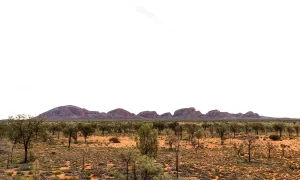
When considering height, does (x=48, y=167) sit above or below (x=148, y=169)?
below

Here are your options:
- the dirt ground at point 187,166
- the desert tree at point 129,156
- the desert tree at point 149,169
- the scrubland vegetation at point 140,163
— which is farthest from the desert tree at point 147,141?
the desert tree at point 149,169

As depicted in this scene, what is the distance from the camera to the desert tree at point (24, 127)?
1810 inches

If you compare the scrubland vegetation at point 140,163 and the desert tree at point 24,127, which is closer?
the scrubland vegetation at point 140,163

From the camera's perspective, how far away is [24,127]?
46219 mm

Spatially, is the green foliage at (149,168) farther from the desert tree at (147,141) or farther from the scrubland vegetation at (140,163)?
the desert tree at (147,141)

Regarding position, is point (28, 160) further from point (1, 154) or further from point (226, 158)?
point (226, 158)

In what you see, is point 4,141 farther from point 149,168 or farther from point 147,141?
point 149,168

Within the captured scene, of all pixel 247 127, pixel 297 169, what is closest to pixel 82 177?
pixel 297 169

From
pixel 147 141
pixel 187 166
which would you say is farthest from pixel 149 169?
pixel 187 166

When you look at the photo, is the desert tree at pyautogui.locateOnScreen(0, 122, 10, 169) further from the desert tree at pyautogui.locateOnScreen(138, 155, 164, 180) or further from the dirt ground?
the desert tree at pyautogui.locateOnScreen(138, 155, 164, 180)

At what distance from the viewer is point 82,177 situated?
35.7 meters

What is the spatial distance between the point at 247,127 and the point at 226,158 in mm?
64570

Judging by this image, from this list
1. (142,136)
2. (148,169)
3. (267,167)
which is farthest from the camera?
(267,167)

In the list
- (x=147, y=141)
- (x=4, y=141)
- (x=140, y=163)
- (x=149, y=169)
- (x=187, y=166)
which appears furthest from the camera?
(x=4, y=141)
